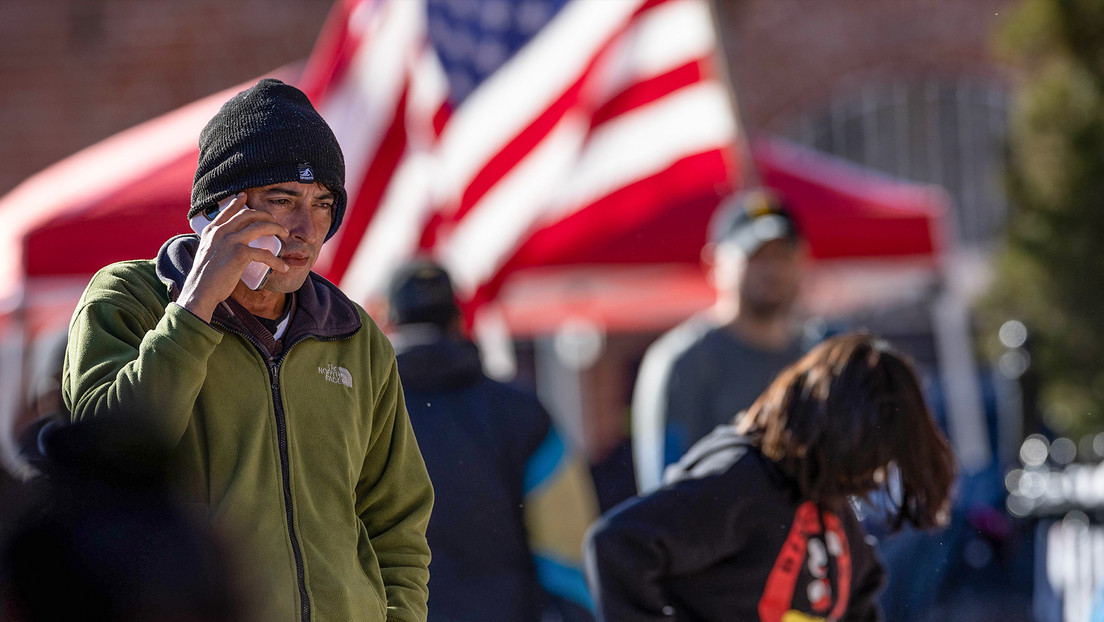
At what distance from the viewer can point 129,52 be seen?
39.3 ft

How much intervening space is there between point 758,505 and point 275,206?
4.29ft

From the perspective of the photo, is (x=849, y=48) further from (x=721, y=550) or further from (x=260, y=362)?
(x=260, y=362)

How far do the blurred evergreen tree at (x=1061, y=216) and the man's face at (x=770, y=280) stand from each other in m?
4.76

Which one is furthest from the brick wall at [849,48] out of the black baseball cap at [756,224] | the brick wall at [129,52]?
the black baseball cap at [756,224]

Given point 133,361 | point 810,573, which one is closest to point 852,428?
point 810,573

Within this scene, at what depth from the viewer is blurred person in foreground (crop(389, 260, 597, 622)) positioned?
307 cm

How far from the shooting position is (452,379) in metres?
3.21

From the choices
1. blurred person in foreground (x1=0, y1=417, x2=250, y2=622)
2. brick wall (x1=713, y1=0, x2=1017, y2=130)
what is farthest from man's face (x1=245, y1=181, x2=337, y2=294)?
brick wall (x1=713, y1=0, x2=1017, y2=130)

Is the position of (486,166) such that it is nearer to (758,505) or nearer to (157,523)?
(758,505)

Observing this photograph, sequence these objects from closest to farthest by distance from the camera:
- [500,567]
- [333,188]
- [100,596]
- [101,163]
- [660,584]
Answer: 1. [100,596]
2. [333,188]
3. [660,584]
4. [500,567]
5. [101,163]

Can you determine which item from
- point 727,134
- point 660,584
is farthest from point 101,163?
point 660,584

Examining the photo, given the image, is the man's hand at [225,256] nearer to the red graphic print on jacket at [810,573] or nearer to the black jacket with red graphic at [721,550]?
the black jacket with red graphic at [721,550]

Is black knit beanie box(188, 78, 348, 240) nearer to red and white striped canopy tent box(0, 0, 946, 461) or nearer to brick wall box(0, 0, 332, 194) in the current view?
red and white striped canopy tent box(0, 0, 946, 461)

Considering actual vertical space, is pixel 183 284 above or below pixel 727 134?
above
